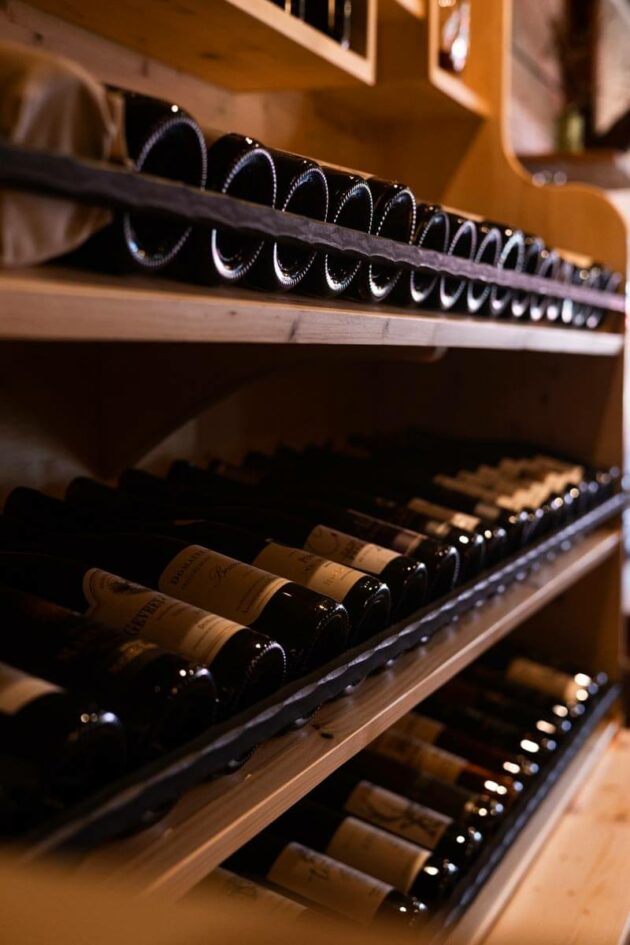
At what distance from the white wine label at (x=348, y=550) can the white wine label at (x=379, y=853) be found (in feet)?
1.23

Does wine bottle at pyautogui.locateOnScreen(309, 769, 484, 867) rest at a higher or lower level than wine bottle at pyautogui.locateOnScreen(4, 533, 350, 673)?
lower

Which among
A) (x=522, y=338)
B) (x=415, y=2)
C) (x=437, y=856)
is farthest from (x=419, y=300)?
(x=415, y=2)

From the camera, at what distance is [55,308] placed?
53 cm

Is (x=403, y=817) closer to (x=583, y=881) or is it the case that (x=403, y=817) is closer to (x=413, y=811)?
(x=413, y=811)

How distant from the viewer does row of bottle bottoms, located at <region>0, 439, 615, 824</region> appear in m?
0.69

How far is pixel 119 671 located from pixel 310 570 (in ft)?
1.06

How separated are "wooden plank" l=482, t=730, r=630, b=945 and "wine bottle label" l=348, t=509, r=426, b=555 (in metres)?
0.50

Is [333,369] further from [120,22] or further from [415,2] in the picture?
[120,22]

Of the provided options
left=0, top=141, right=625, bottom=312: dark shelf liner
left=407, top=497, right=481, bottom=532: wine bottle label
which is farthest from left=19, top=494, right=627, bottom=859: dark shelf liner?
left=0, top=141, right=625, bottom=312: dark shelf liner

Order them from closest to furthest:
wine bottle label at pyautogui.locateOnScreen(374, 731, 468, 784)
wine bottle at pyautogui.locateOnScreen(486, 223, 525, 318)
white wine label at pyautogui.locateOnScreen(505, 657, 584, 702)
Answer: wine bottle at pyautogui.locateOnScreen(486, 223, 525, 318)
wine bottle label at pyautogui.locateOnScreen(374, 731, 468, 784)
white wine label at pyautogui.locateOnScreen(505, 657, 584, 702)

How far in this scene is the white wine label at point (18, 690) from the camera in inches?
24.3

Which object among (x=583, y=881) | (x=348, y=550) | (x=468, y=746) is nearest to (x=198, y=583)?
(x=348, y=550)

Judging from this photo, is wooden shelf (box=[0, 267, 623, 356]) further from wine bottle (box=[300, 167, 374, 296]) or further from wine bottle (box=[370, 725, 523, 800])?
wine bottle (box=[370, 725, 523, 800])

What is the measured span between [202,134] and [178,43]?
2.11 ft
